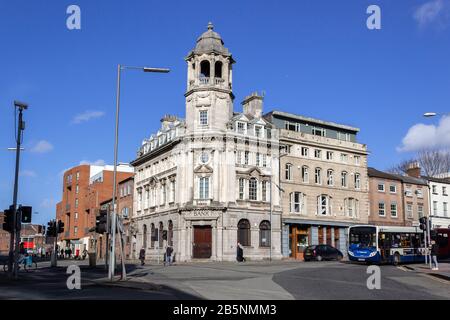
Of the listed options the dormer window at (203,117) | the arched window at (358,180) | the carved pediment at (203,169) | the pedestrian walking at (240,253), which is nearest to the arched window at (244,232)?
the pedestrian walking at (240,253)

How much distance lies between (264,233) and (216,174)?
7.89m

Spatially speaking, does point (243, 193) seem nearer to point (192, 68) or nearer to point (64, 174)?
point (192, 68)

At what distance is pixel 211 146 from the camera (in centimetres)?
5097

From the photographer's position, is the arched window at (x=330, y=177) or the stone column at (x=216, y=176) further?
the arched window at (x=330, y=177)

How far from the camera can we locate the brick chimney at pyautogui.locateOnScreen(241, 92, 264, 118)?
58397mm

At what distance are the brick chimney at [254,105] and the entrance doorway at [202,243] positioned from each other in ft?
49.2

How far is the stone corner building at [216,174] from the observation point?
164 ft

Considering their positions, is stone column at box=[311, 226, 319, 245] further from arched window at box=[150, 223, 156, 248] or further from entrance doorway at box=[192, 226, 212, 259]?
arched window at box=[150, 223, 156, 248]

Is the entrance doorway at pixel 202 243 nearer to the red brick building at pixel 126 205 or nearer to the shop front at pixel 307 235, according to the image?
the shop front at pixel 307 235

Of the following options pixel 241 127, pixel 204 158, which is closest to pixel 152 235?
pixel 204 158

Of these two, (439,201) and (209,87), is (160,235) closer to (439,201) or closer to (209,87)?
(209,87)

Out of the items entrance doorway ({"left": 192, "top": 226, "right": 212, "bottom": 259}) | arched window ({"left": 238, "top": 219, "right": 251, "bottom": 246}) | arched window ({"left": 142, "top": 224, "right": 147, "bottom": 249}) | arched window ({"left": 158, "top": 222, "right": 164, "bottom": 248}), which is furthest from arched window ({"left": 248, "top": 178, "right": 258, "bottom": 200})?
arched window ({"left": 142, "top": 224, "right": 147, "bottom": 249})
